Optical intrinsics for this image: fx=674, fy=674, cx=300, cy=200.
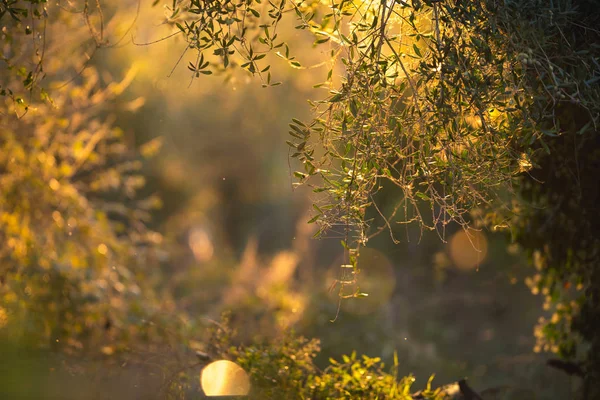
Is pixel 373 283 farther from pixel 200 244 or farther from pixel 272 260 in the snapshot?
pixel 200 244

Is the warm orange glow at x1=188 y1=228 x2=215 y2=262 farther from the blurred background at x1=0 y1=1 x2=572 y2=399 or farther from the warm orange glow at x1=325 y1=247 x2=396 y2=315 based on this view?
the warm orange glow at x1=325 y1=247 x2=396 y2=315

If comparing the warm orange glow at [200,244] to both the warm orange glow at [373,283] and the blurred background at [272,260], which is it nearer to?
the blurred background at [272,260]

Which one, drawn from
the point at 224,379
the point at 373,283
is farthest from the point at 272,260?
the point at 224,379

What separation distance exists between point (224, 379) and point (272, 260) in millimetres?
9971

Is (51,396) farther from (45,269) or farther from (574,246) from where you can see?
(574,246)

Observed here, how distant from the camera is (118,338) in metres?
6.56

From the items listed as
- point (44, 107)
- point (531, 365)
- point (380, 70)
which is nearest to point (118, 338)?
point (44, 107)

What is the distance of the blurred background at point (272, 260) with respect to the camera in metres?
8.10

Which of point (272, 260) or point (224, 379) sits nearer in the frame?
point (224, 379)

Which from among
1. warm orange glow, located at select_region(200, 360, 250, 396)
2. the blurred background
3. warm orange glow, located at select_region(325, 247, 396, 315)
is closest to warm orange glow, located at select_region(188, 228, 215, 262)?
the blurred background

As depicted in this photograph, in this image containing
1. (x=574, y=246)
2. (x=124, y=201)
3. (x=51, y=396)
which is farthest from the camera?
(x=124, y=201)

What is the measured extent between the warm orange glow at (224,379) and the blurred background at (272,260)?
63 centimetres

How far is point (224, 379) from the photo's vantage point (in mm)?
4148

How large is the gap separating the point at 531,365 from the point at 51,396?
4.62m
